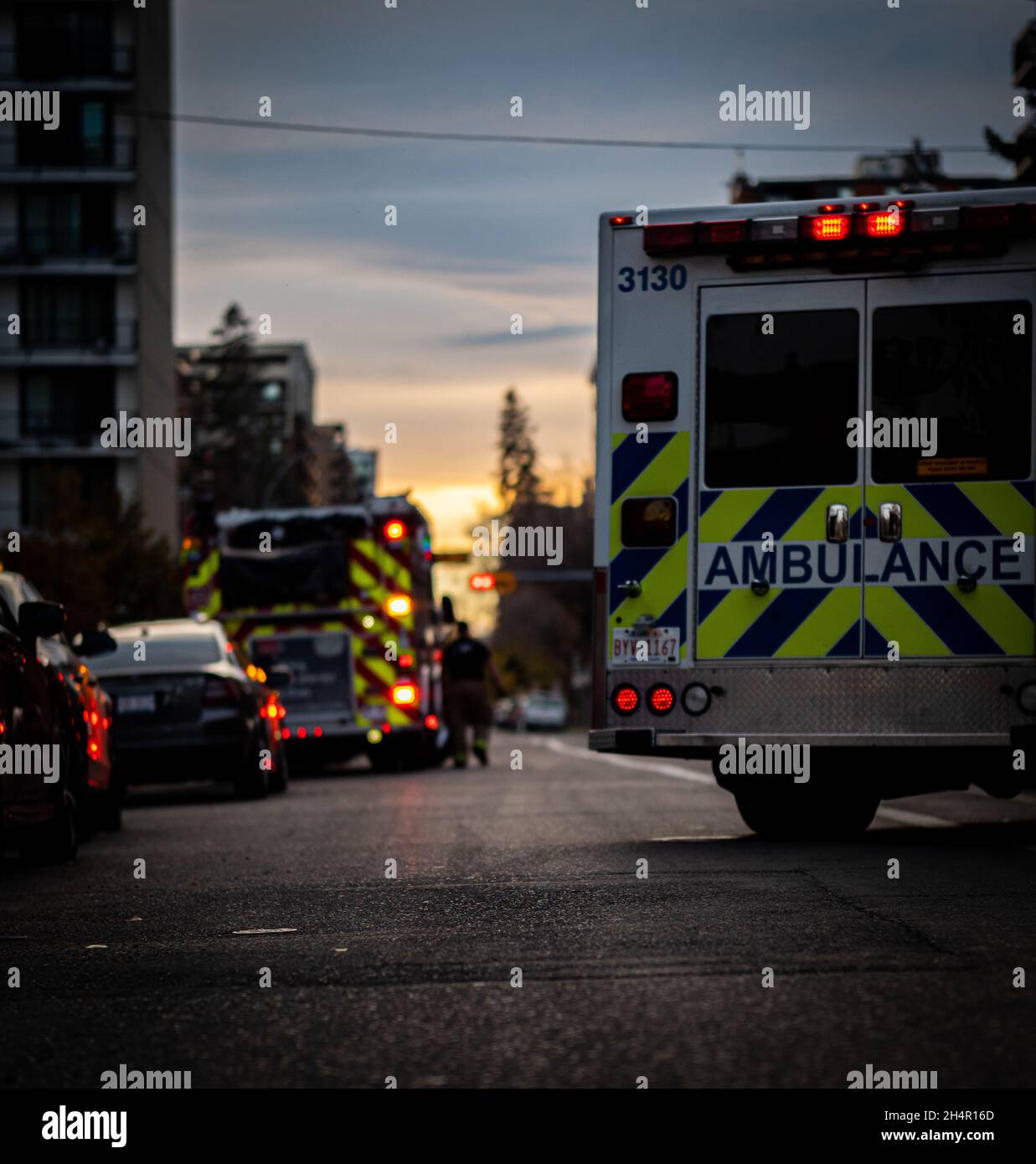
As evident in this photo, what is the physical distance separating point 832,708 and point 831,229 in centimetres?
242

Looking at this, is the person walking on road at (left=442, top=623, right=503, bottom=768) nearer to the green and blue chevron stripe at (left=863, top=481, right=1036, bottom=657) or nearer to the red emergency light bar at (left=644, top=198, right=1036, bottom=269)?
the red emergency light bar at (left=644, top=198, right=1036, bottom=269)

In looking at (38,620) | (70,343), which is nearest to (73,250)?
(70,343)

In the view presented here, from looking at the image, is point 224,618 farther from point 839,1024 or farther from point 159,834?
point 839,1024

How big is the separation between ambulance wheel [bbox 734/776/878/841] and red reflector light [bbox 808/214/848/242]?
286 cm

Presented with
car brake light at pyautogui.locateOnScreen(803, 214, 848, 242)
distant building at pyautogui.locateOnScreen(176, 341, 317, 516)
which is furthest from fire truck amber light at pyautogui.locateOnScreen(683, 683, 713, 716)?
distant building at pyautogui.locateOnScreen(176, 341, 317, 516)

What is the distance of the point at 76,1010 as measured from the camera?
616 cm

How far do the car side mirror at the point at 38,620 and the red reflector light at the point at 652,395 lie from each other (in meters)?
3.15

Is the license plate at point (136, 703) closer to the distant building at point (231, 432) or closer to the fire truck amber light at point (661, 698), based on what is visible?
the fire truck amber light at point (661, 698)

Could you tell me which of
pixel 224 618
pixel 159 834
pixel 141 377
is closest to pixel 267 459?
pixel 141 377

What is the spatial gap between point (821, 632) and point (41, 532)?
139 feet

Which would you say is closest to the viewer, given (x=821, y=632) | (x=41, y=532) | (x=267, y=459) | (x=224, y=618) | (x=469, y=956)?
(x=469, y=956)

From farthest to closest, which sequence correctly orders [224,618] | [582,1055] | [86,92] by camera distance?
[86,92] < [224,618] < [582,1055]

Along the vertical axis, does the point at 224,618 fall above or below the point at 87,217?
below

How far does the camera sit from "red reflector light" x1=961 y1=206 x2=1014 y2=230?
1071cm
